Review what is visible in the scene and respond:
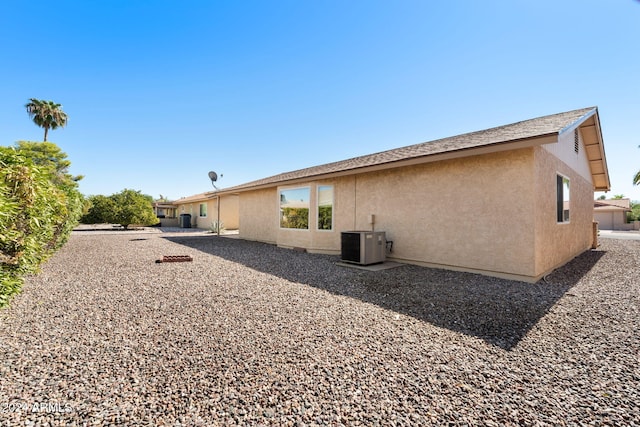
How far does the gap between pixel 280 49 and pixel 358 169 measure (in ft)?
20.1

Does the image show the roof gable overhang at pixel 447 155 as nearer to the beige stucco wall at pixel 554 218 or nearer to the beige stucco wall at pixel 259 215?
the beige stucco wall at pixel 554 218

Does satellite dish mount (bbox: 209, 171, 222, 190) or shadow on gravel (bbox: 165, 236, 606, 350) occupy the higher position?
satellite dish mount (bbox: 209, 171, 222, 190)

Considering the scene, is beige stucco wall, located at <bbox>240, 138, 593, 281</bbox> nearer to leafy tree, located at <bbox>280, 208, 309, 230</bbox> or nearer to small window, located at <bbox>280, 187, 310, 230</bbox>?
leafy tree, located at <bbox>280, 208, 309, 230</bbox>

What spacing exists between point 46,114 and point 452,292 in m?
39.7

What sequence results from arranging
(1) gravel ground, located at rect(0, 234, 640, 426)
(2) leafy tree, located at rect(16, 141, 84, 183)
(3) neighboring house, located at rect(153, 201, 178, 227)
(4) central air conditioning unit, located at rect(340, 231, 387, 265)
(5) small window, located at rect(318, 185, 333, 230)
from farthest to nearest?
1. (3) neighboring house, located at rect(153, 201, 178, 227)
2. (2) leafy tree, located at rect(16, 141, 84, 183)
3. (5) small window, located at rect(318, 185, 333, 230)
4. (4) central air conditioning unit, located at rect(340, 231, 387, 265)
5. (1) gravel ground, located at rect(0, 234, 640, 426)

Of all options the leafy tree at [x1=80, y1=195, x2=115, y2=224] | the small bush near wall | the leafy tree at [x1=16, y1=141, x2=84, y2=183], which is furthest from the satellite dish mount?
the leafy tree at [x1=16, y1=141, x2=84, y2=183]

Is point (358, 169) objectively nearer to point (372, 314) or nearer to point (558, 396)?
point (372, 314)

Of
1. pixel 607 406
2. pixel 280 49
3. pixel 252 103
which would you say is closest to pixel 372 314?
pixel 607 406

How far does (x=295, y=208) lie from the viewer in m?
10.8

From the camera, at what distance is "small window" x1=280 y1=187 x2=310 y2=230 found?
10.4 meters

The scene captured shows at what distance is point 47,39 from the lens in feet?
28.9

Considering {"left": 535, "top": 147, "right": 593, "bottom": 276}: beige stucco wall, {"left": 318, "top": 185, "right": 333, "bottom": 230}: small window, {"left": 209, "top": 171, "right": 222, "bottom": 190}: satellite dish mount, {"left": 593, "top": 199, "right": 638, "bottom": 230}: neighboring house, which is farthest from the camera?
{"left": 593, "top": 199, "right": 638, "bottom": 230}: neighboring house

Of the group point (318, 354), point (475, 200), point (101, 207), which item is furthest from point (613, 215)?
point (101, 207)

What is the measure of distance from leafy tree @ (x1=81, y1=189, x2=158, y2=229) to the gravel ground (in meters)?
18.0
